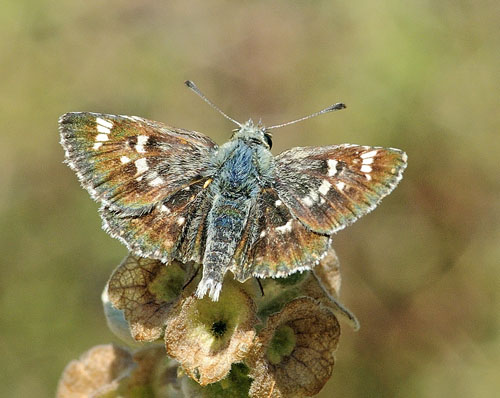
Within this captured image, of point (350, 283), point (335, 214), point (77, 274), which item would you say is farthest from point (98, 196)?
point (350, 283)

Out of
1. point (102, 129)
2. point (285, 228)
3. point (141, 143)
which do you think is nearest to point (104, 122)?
point (102, 129)

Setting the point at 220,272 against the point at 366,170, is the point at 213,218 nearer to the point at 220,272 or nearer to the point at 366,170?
the point at 220,272

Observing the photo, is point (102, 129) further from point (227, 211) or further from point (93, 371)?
point (93, 371)

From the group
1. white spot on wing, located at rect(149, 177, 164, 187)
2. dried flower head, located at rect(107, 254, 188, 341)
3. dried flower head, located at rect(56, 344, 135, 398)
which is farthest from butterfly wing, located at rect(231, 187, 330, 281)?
dried flower head, located at rect(56, 344, 135, 398)

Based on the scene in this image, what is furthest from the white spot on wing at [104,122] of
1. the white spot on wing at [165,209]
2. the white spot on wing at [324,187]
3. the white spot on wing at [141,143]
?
the white spot on wing at [324,187]

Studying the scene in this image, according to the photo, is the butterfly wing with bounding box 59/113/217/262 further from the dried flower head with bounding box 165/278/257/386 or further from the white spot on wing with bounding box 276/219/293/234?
the white spot on wing with bounding box 276/219/293/234

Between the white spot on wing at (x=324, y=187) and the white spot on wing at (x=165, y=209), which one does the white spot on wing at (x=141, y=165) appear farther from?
the white spot on wing at (x=324, y=187)
